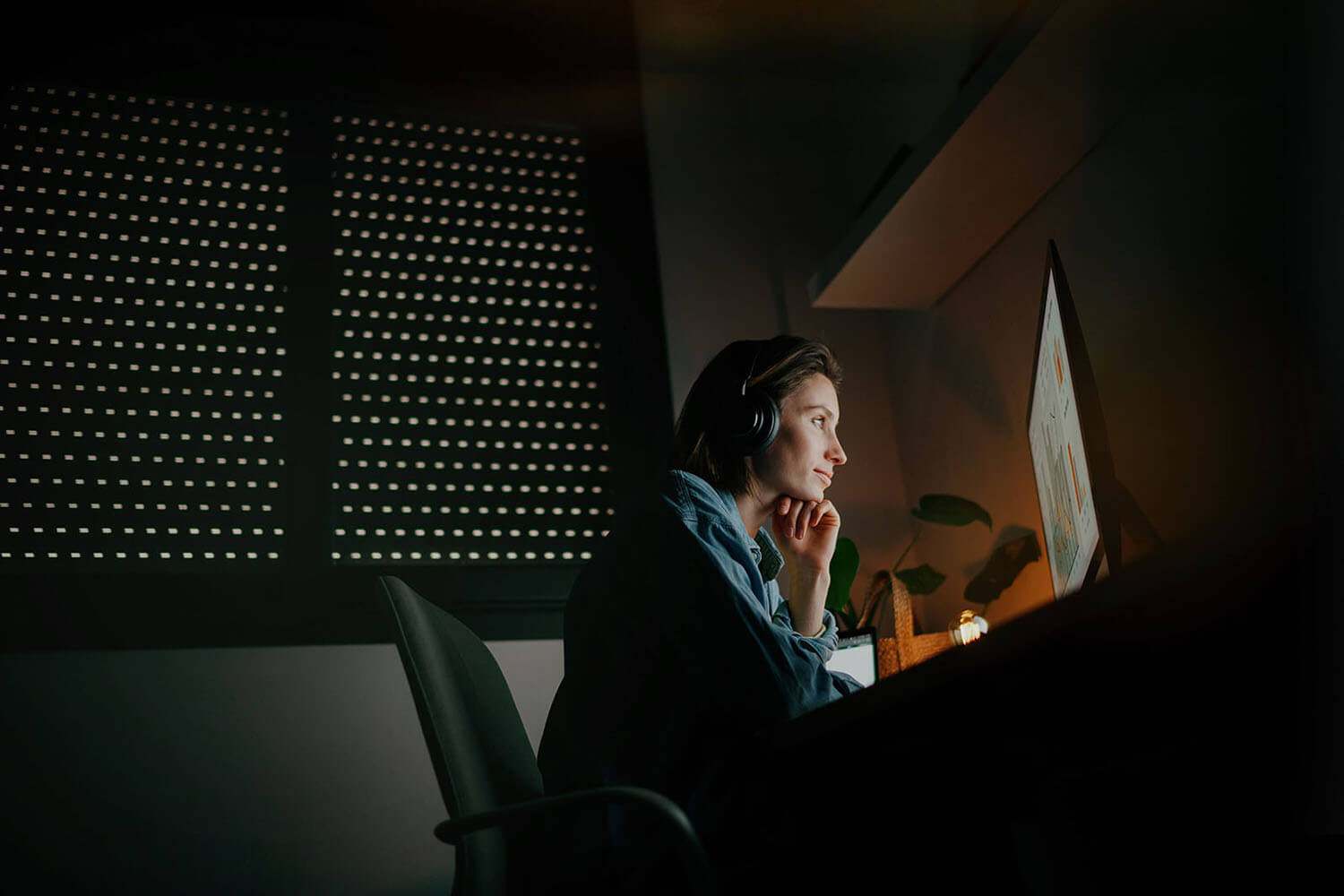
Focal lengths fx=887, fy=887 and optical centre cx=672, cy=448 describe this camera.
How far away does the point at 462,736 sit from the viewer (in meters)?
1.02

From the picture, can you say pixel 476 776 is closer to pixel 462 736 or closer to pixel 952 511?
pixel 462 736

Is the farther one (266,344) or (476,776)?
(266,344)

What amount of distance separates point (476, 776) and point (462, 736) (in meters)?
0.05

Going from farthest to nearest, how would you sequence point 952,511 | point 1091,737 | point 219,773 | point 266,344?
point 266,344, point 952,511, point 219,773, point 1091,737

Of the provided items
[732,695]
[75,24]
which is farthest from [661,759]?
[75,24]

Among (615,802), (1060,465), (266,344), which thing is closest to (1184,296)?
(1060,465)

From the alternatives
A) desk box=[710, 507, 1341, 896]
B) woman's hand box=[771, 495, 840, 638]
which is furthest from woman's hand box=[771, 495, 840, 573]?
desk box=[710, 507, 1341, 896]

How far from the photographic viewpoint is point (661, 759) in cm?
103

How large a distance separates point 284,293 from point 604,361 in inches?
33.8

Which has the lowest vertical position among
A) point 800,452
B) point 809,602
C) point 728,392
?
point 809,602

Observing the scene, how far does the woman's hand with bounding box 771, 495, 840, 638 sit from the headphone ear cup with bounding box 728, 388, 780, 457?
18 centimetres

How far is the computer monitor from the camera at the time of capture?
1202mm

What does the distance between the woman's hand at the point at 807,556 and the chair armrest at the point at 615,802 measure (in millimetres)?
772

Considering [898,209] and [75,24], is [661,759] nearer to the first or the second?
[898,209]
